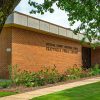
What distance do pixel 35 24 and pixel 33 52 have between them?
256cm

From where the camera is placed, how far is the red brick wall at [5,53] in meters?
24.3

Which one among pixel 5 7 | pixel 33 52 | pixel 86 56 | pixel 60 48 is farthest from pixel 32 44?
pixel 86 56

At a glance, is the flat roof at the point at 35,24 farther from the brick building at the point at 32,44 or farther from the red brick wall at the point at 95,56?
the red brick wall at the point at 95,56

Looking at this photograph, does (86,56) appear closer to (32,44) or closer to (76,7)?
(32,44)

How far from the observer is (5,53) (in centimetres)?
2459

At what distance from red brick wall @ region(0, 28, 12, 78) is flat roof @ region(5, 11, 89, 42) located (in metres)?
1.20

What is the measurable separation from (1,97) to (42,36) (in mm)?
15649

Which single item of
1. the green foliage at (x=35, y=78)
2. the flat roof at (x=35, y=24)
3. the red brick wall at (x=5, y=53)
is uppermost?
the flat roof at (x=35, y=24)

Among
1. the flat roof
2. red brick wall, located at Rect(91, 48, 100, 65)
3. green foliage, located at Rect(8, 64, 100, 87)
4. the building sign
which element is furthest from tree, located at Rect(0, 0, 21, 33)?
red brick wall, located at Rect(91, 48, 100, 65)

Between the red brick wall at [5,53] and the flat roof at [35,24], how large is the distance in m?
1.20

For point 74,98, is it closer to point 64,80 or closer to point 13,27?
point 64,80

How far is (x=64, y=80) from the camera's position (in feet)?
72.6

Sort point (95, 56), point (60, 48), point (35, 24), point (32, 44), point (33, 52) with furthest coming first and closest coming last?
point (95, 56) < point (60, 48) < point (33, 52) < point (32, 44) < point (35, 24)

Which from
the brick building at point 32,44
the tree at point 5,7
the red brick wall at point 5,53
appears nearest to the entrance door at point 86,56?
the brick building at point 32,44
